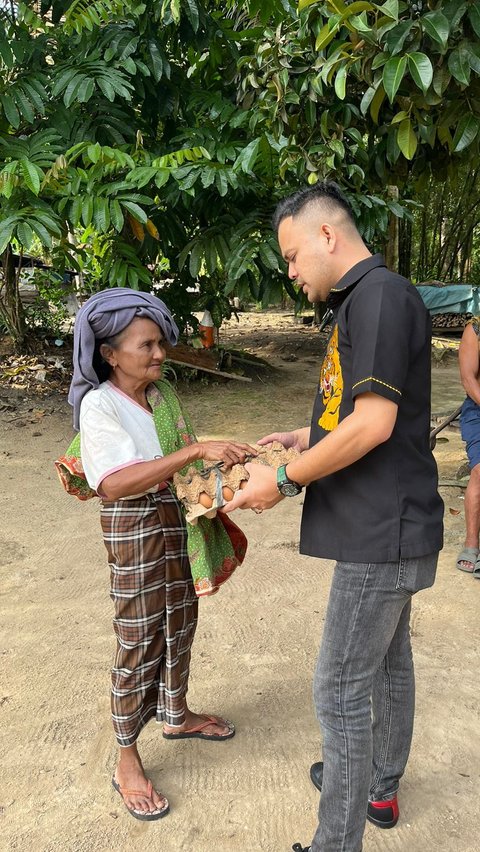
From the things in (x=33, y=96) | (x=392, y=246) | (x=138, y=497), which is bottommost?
(x=138, y=497)

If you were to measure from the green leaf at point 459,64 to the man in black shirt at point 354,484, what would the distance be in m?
0.94

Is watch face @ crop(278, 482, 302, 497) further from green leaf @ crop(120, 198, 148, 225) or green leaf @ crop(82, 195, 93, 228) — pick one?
green leaf @ crop(82, 195, 93, 228)

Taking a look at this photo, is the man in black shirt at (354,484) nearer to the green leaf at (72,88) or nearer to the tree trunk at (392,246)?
the green leaf at (72,88)

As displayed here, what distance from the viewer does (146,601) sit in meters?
2.02

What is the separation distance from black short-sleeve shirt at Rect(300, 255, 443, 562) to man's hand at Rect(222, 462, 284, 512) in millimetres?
123

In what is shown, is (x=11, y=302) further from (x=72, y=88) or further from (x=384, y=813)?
(x=384, y=813)

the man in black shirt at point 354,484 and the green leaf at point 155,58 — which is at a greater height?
the green leaf at point 155,58

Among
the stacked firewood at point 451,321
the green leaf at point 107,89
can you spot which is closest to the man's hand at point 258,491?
the green leaf at point 107,89

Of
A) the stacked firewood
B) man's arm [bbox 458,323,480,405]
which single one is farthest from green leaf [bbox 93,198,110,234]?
the stacked firewood

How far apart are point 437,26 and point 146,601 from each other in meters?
1.97

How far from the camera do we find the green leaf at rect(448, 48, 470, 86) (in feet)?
7.30

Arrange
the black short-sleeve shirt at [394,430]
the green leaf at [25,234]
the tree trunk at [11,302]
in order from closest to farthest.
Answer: the black short-sleeve shirt at [394,430], the green leaf at [25,234], the tree trunk at [11,302]

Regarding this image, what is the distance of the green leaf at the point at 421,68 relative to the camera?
83.0 inches

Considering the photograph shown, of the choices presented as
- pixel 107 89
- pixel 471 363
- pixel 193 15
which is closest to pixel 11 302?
pixel 107 89
